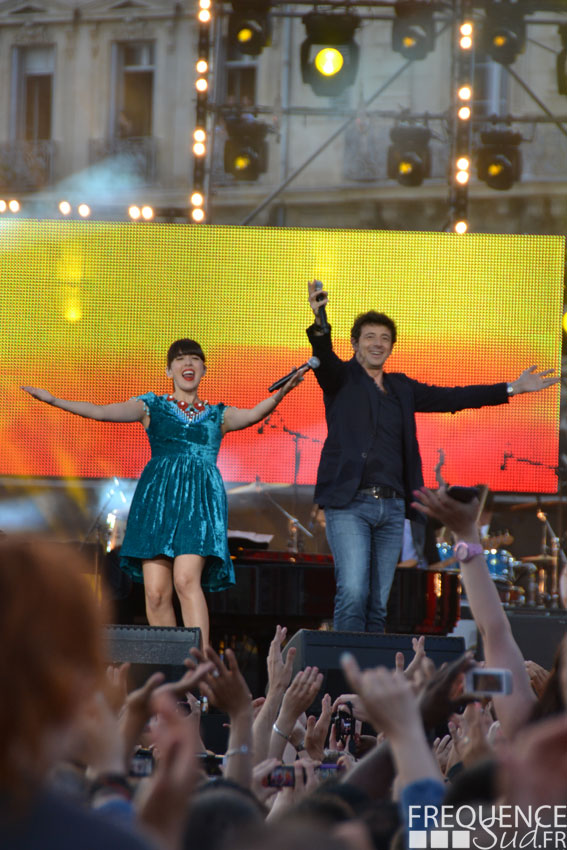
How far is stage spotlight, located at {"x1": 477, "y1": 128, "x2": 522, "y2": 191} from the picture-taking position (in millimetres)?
9820

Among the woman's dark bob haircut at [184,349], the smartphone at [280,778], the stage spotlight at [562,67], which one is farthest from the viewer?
the stage spotlight at [562,67]

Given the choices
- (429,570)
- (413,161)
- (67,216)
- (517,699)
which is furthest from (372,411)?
(413,161)

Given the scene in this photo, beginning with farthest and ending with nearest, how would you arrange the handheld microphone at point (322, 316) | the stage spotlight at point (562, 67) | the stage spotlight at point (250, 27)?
the stage spotlight at point (562, 67) < the stage spotlight at point (250, 27) < the handheld microphone at point (322, 316)

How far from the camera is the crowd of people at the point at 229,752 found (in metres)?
1.23

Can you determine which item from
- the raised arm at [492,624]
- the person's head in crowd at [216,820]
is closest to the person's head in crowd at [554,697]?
the raised arm at [492,624]

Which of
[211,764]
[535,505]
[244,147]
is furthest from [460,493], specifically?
[535,505]

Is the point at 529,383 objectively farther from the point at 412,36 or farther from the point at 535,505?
the point at 535,505

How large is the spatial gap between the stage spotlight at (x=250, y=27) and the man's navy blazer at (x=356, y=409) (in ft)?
15.5

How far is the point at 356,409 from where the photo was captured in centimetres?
548

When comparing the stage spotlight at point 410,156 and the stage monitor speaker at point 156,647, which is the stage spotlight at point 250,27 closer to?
the stage spotlight at point 410,156

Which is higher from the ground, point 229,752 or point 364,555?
point 364,555

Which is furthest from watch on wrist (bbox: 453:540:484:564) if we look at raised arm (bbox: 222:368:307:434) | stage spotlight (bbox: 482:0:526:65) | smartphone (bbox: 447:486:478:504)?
stage spotlight (bbox: 482:0:526:65)

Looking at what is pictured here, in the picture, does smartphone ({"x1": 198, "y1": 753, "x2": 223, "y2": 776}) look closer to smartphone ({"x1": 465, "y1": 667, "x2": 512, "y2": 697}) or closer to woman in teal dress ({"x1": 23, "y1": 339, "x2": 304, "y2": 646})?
smartphone ({"x1": 465, "y1": 667, "x2": 512, "y2": 697})

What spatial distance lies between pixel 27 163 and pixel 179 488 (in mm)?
12075
